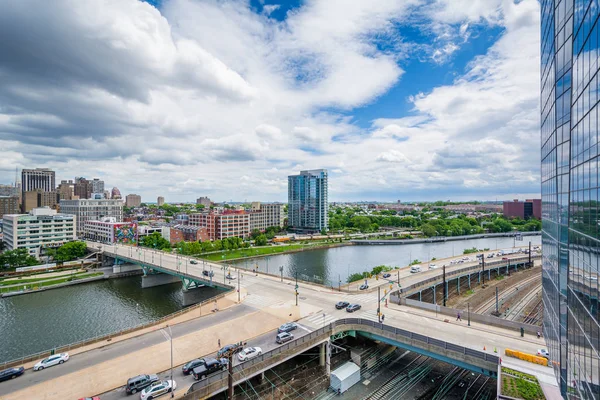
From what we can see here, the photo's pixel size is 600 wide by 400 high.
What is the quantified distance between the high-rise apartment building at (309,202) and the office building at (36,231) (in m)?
87.5

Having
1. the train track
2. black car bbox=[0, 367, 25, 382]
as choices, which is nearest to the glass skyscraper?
the train track

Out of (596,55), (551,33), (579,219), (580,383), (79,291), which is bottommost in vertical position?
(79,291)

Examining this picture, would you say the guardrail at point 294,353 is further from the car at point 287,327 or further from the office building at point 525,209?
the office building at point 525,209

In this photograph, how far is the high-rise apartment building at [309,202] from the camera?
14612 centimetres

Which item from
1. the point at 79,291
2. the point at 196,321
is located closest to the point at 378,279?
the point at 196,321

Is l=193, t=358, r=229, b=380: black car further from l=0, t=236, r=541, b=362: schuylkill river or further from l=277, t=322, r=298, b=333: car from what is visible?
l=0, t=236, r=541, b=362: schuylkill river

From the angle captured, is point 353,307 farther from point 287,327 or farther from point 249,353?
point 249,353

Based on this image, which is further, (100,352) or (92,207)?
(92,207)

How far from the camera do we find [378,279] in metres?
50.5

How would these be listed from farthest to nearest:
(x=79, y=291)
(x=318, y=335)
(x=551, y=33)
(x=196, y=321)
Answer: (x=79, y=291) < (x=196, y=321) < (x=318, y=335) < (x=551, y=33)

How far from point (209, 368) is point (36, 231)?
91.4 metres

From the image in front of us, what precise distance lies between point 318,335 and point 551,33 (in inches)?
1076

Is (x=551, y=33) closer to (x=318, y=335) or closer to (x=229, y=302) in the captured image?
(x=318, y=335)

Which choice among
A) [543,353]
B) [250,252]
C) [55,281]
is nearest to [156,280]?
[55,281]
